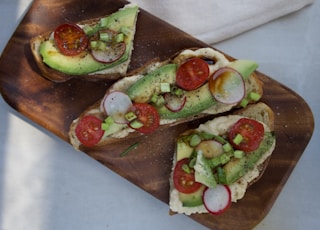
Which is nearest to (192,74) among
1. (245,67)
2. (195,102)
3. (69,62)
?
(195,102)

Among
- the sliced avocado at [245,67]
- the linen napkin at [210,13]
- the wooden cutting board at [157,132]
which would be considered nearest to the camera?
the sliced avocado at [245,67]

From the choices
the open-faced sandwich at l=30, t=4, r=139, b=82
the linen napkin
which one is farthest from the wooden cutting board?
the linen napkin

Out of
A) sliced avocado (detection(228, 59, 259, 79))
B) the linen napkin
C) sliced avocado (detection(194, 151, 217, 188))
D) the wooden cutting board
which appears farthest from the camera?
the linen napkin

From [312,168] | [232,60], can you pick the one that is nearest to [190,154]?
[232,60]

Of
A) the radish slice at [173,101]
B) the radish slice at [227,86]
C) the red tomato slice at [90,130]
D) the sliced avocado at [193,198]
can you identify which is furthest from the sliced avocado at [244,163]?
the red tomato slice at [90,130]

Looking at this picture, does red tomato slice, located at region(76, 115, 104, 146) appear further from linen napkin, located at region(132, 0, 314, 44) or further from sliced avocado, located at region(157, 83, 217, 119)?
linen napkin, located at region(132, 0, 314, 44)

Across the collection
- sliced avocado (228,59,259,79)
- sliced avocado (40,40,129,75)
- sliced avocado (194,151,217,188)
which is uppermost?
sliced avocado (228,59,259,79)

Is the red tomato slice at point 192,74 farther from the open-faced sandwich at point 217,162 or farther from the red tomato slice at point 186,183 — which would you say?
the red tomato slice at point 186,183
